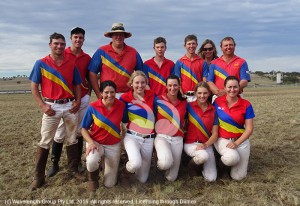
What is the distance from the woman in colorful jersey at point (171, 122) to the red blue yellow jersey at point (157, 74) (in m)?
0.77

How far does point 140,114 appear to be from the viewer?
575cm

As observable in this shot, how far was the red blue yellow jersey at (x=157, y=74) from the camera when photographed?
6719mm

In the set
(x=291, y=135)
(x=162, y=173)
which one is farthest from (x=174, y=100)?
(x=291, y=135)

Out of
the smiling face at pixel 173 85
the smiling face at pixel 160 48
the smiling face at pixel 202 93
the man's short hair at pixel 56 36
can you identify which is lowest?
the smiling face at pixel 202 93

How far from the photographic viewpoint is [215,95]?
686 cm

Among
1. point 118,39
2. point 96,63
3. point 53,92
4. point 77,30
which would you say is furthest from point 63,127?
point 118,39

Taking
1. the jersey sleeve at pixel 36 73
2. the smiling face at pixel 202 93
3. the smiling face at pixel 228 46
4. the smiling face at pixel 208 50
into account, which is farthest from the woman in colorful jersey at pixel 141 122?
the smiling face at pixel 208 50

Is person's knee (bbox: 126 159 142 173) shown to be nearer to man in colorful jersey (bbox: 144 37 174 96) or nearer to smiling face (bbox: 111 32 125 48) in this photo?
man in colorful jersey (bbox: 144 37 174 96)

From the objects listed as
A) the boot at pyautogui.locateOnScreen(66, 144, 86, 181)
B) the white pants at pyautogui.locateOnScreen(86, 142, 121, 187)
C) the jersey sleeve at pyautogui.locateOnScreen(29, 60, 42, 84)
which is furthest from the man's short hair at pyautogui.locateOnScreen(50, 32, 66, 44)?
the boot at pyautogui.locateOnScreen(66, 144, 86, 181)

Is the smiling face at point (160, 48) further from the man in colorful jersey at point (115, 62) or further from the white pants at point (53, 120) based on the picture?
the white pants at point (53, 120)

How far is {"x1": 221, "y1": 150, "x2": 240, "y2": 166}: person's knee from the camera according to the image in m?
5.68

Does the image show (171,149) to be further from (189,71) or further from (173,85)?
(189,71)

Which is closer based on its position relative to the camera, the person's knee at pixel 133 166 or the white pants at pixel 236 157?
the person's knee at pixel 133 166

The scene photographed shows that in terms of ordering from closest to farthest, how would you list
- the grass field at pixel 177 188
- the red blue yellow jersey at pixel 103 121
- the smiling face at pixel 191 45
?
1. the grass field at pixel 177 188
2. the red blue yellow jersey at pixel 103 121
3. the smiling face at pixel 191 45
